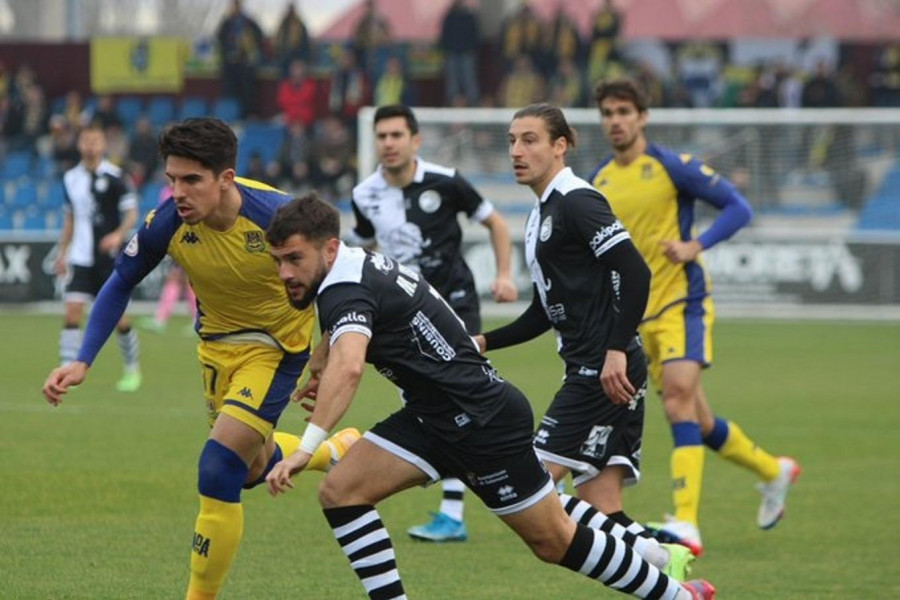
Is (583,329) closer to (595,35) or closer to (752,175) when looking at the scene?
(752,175)

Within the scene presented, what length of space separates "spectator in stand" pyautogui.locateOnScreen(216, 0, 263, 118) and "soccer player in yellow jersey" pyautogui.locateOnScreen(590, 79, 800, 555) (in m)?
23.5

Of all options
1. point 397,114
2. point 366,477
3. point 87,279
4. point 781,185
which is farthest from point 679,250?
point 781,185

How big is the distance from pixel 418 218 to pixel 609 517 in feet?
10.0

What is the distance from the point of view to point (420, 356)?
20.5 ft

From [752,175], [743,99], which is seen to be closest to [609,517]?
[752,175]

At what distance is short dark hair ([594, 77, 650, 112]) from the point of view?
9.05 m

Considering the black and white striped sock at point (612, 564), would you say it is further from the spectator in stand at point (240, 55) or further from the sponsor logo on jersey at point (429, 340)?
the spectator in stand at point (240, 55)

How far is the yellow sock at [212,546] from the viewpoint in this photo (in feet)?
22.4

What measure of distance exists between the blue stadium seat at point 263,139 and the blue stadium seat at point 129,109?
2.96 meters

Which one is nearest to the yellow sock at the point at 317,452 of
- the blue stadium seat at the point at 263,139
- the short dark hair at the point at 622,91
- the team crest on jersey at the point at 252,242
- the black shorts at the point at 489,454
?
the team crest on jersey at the point at 252,242

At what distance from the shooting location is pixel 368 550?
6.27m

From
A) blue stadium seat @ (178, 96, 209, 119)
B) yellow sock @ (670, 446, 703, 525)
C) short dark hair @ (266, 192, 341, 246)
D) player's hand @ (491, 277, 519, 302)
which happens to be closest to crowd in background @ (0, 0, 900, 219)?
blue stadium seat @ (178, 96, 209, 119)

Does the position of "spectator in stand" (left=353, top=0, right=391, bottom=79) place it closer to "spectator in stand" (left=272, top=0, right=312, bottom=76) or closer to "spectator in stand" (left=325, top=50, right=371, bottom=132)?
"spectator in stand" (left=325, top=50, right=371, bottom=132)

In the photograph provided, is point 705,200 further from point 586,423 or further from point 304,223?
point 304,223
